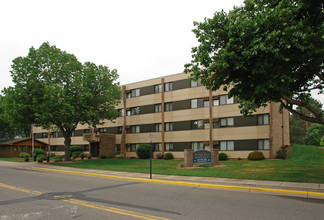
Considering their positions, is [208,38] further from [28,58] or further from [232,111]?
[28,58]

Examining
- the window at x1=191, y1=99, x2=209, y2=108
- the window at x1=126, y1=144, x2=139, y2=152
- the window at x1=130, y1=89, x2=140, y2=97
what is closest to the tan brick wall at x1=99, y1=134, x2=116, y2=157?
the window at x1=126, y1=144, x2=139, y2=152

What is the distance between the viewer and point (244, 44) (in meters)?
11.7

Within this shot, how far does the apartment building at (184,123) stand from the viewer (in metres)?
30.5

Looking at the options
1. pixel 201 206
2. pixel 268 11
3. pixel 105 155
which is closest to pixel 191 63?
pixel 268 11

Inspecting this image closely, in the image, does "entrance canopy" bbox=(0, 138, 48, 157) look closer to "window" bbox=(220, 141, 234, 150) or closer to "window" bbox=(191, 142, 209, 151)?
"window" bbox=(191, 142, 209, 151)

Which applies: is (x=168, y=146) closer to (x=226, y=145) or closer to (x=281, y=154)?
(x=226, y=145)

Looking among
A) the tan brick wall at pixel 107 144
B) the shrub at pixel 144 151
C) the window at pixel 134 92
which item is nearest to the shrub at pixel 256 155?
the shrub at pixel 144 151

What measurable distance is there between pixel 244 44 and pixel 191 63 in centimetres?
340

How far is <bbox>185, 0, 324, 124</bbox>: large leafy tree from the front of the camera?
35.9ft

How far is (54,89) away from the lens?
27188 millimetres

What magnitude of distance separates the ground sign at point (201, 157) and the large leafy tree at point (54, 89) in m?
13.1

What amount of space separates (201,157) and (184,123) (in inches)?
540

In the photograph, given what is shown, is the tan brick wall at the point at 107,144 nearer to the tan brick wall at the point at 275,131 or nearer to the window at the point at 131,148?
the window at the point at 131,148

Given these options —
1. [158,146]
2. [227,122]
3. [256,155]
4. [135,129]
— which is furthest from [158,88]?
A: [256,155]
